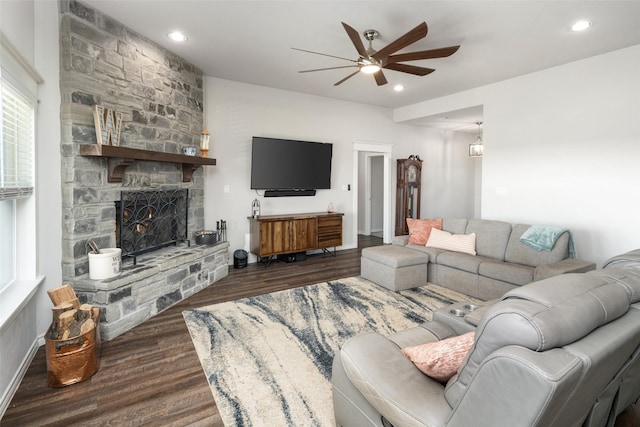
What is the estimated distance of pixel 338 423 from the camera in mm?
1699

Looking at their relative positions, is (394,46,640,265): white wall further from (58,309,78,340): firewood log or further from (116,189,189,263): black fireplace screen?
(58,309,78,340): firewood log

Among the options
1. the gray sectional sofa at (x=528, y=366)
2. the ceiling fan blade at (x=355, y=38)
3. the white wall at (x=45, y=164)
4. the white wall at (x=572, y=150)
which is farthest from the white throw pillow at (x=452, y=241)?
the white wall at (x=45, y=164)

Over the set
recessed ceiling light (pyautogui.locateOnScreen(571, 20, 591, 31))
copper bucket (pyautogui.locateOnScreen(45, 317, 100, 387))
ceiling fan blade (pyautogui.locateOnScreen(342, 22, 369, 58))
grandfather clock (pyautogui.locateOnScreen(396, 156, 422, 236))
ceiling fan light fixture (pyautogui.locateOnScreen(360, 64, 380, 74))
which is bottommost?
copper bucket (pyautogui.locateOnScreen(45, 317, 100, 387))

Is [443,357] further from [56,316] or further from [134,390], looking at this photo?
[56,316]

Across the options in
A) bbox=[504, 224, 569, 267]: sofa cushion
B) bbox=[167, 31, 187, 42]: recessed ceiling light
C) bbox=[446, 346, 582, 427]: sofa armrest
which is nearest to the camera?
bbox=[446, 346, 582, 427]: sofa armrest

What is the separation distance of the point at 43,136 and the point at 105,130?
43 centimetres

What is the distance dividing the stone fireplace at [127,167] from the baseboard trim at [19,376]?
1.39 ft

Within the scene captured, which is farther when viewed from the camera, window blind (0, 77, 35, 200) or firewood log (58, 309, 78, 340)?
firewood log (58, 309, 78, 340)

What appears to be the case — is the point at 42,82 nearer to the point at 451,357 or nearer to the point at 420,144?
the point at 451,357

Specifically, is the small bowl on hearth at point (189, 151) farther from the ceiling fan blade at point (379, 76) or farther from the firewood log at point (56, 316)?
the ceiling fan blade at point (379, 76)

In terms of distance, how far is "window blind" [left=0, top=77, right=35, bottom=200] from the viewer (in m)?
2.06

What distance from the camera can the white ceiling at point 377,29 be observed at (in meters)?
2.88

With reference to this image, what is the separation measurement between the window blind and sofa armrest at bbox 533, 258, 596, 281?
14.2 feet

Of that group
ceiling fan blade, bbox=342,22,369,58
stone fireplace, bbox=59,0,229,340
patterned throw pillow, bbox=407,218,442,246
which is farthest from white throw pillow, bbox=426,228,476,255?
stone fireplace, bbox=59,0,229,340
